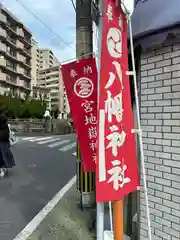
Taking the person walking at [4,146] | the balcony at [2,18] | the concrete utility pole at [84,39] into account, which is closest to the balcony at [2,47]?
the balcony at [2,18]

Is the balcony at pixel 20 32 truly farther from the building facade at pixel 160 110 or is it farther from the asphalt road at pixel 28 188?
the building facade at pixel 160 110

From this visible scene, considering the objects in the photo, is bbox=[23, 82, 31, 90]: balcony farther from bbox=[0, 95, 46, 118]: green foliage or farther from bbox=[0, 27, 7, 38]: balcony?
bbox=[0, 95, 46, 118]: green foliage

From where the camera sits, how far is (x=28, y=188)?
6.85m

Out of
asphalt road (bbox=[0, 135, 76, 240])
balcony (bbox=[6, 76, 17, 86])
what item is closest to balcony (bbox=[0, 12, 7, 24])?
balcony (bbox=[6, 76, 17, 86])

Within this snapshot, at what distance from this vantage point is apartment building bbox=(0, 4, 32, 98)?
52750 mm

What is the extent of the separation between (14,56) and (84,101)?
60.0 metres

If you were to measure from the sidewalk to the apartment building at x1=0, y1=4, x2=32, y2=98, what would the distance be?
163 ft

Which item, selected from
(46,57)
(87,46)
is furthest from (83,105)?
(46,57)

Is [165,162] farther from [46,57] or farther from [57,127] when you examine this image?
[46,57]

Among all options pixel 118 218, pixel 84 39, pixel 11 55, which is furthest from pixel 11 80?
pixel 118 218

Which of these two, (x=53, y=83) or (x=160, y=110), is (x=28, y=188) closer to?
(x=160, y=110)

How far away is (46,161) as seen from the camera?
1096 cm

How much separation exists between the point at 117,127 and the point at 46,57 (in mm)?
114902

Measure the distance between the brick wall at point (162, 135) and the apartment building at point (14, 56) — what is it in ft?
170
